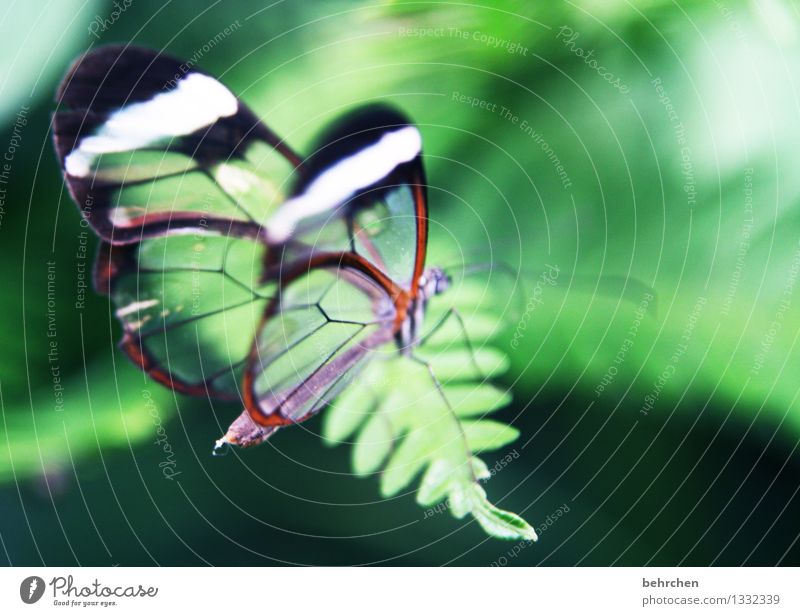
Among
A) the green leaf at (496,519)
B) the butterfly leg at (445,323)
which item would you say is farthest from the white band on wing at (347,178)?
the green leaf at (496,519)

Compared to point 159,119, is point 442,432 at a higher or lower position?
lower

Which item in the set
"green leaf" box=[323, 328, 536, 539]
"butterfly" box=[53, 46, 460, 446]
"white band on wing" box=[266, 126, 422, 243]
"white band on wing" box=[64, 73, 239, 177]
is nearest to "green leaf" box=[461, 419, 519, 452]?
"green leaf" box=[323, 328, 536, 539]

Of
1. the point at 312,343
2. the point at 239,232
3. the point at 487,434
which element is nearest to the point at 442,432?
the point at 487,434

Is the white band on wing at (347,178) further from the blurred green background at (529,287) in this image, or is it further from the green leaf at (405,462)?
the green leaf at (405,462)

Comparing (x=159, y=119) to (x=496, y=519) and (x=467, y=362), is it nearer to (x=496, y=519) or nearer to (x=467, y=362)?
(x=467, y=362)

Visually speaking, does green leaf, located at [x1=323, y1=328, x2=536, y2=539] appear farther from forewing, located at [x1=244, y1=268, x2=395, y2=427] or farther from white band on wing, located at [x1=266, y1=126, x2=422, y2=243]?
white band on wing, located at [x1=266, y1=126, x2=422, y2=243]

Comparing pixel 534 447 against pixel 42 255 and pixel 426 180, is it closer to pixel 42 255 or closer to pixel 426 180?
pixel 426 180
